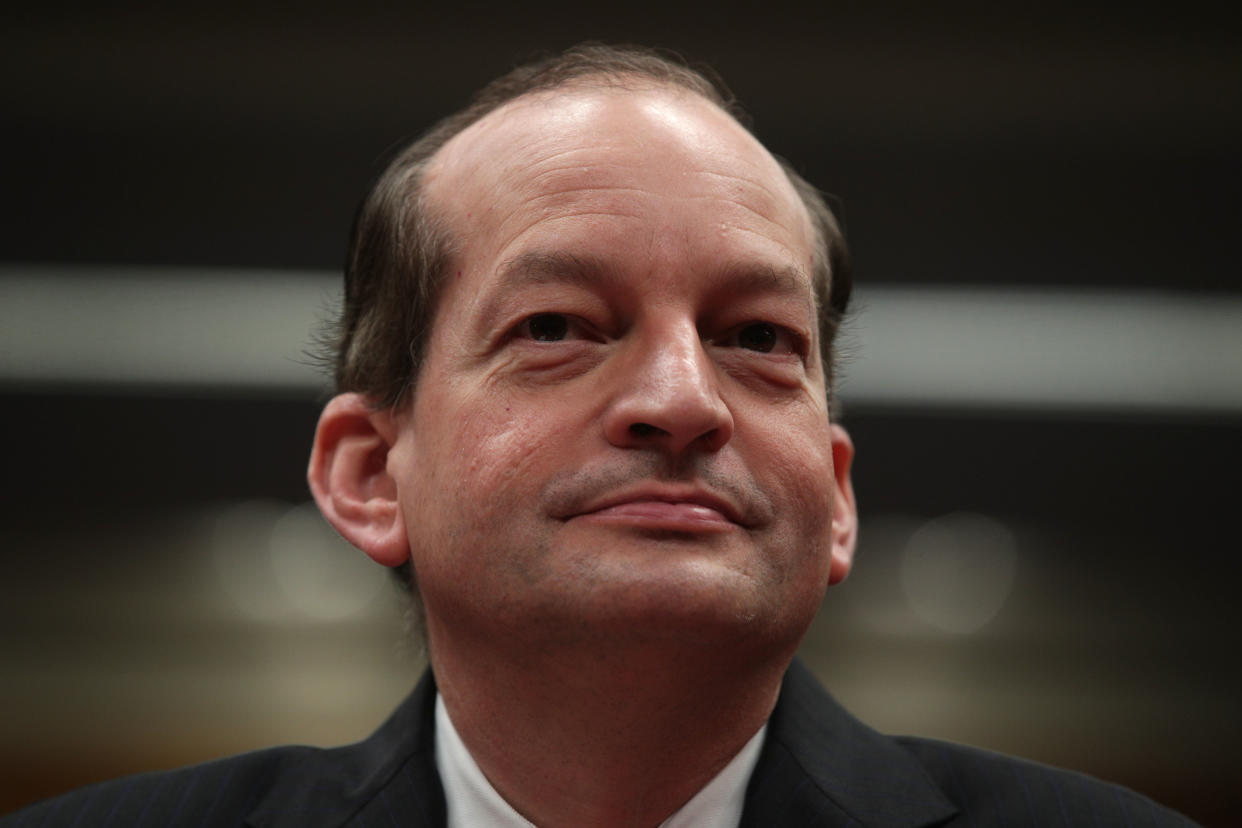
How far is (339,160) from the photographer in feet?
15.0

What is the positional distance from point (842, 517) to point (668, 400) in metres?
0.63

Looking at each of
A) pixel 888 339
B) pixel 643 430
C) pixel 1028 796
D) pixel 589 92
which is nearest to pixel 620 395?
pixel 643 430

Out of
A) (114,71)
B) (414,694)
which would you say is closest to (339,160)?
(114,71)

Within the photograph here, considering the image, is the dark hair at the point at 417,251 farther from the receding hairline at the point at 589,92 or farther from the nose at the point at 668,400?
the nose at the point at 668,400

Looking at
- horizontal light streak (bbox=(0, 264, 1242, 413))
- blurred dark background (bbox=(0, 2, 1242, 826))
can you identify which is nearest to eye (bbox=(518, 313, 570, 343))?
blurred dark background (bbox=(0, 2, 1242, 826))

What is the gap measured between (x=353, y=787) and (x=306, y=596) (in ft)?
13.5

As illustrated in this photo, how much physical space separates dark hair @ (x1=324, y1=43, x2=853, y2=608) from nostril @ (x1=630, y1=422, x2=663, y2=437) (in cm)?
46

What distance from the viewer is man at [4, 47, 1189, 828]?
5.29 ft

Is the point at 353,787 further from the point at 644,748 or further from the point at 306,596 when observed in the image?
the point at 306,596

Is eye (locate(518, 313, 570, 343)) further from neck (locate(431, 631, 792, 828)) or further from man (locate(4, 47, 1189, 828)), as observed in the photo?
neck (locate(431, 631, 792, 828))

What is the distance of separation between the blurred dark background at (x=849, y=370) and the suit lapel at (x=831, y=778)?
275cm

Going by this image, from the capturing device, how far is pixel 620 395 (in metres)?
1.65

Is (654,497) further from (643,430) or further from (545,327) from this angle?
(545,327)

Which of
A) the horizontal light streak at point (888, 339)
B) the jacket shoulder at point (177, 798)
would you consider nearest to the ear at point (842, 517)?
the jacket shoulder at point (177, 798)
